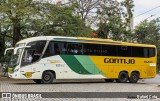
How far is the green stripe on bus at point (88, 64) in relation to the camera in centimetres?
2634

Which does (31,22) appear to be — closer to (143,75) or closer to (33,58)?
(33,58)

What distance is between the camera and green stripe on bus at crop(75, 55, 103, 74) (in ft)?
86.4

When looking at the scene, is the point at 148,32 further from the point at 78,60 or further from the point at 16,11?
the point at 78,60

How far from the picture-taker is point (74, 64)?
26109 millimetres

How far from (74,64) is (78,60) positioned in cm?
38

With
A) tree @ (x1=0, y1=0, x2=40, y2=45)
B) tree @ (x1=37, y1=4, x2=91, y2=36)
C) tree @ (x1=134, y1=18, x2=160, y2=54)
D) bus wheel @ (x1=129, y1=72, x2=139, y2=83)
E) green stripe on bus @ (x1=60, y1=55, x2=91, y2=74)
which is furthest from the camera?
tree @ (x1=134, y1=18, x2=160, y2=54)

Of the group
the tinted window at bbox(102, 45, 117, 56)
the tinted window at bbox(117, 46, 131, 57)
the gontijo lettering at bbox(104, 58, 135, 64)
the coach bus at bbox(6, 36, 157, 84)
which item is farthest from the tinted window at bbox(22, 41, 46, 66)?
the tinted window at bbox(117, 46, 131, 57)

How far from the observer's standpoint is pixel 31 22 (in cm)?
3131

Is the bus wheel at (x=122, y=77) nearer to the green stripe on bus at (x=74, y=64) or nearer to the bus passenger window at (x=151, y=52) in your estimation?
the bus passenger window at (x=151, y=52)

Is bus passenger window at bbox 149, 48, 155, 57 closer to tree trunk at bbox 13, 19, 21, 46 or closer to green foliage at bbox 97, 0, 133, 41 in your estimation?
tree trunk at bbox 13, 19, 21, 46

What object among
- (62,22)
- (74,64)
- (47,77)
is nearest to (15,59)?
(47,77)

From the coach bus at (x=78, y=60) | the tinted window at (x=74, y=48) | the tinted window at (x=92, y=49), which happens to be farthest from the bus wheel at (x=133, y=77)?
the tinted window at (x=74, y=48)


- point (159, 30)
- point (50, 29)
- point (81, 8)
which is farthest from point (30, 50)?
point (159, 30)

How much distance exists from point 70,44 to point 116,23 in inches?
862
